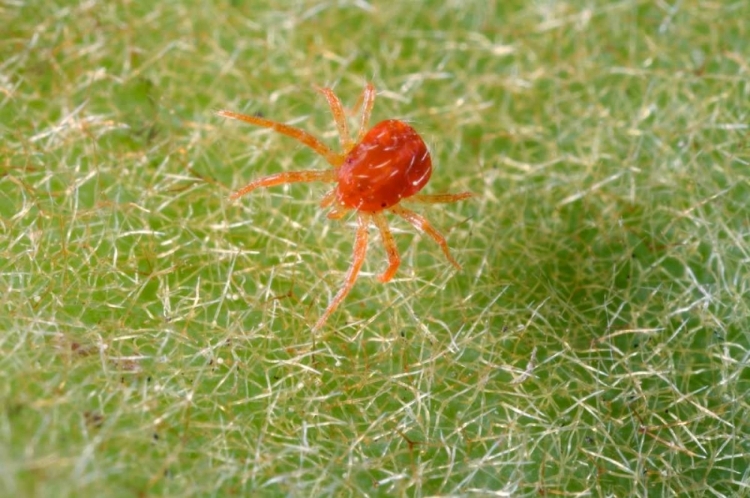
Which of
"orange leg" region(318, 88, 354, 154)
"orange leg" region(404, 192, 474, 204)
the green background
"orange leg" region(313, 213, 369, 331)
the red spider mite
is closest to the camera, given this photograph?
the green background

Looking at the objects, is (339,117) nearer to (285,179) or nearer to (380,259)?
(285,179)

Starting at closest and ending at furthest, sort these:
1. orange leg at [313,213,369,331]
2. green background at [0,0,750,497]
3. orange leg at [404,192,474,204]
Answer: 1. green background at [0,0,750,497]
2. orange leg at [313,213,369,331]
3. orange leg at [404,192,474,204]

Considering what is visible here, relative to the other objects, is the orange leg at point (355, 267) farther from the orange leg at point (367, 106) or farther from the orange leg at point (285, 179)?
the orange leg at point (367, 106)

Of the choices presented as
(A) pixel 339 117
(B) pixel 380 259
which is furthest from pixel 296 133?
(B) pixel 380 259

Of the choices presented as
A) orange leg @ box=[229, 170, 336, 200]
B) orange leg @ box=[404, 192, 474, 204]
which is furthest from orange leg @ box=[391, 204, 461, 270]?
orange leg @ box=[229, 170, 336, 200]

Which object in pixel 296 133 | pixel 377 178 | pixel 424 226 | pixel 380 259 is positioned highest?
pixel 296 133

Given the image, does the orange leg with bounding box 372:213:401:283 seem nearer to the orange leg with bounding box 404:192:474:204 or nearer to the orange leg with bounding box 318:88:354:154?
the orange leg with bounding box 404:192:474:204
